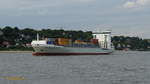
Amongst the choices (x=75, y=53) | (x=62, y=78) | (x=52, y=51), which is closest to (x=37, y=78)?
(x=62, y=78)

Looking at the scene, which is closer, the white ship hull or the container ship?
the white ship hull

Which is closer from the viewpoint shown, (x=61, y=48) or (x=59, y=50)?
(x=59, y=50)

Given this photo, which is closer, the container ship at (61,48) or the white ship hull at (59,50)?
→ the white ship hull at (59,50)

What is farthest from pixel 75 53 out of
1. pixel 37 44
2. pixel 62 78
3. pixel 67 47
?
pixel 62 78

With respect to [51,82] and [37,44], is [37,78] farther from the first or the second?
[37,44]

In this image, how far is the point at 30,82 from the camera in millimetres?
50125

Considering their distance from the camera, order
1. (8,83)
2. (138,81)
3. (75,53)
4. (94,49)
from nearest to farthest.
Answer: (8,83) < (138,81) < (75,53) < (94,49)

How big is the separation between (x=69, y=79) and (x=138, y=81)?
8.60m

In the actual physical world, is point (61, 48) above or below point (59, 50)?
above

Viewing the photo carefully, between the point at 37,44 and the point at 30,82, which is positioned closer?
the point at 30,82

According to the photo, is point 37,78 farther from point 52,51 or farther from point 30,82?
point 52,51

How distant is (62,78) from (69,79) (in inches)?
56.1

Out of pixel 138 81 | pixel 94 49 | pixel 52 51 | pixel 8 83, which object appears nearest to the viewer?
A: pixel 8 83

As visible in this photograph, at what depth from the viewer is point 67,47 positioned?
166 metres
